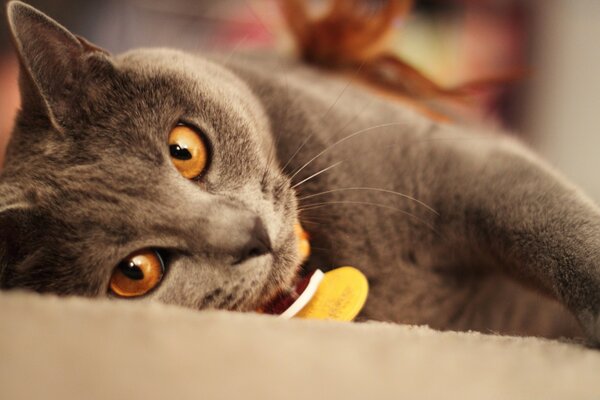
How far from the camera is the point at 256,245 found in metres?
0.85

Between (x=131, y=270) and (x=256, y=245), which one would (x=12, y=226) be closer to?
(x=131, y=270)

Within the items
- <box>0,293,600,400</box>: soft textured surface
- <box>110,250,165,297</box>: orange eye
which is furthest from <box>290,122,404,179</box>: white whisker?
<box>0,293,600,400</box>: soft textured surface

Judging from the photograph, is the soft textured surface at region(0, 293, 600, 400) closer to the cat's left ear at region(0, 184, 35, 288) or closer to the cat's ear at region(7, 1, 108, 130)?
the cat's left ear at region(0, 184, 35, 288)

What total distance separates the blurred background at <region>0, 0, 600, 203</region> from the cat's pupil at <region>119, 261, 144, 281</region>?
2.17 metres

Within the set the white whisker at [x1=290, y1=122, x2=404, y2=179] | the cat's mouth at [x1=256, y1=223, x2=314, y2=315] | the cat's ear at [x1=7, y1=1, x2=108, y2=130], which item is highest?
the white whisker at [x1=290, y1=122, x2=404, y2=179]

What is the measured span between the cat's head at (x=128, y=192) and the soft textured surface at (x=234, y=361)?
18 centimetres

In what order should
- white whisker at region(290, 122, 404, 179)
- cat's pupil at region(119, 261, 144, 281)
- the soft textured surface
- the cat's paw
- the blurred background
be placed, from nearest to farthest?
1. the soft textured surface
2. the cat's paw
3. cat's pupil at region(119, 261, 144, 281)
4. white whisker at region(290, 122, 404, 179)
5. the blurred background

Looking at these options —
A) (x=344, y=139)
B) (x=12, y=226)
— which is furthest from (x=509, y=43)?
(x=12, y=226)

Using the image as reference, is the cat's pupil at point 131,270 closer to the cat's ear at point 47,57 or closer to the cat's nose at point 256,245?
the cat's nose at point 256,245

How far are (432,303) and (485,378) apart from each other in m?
0.49

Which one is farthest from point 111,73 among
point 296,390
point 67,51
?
point 296,390

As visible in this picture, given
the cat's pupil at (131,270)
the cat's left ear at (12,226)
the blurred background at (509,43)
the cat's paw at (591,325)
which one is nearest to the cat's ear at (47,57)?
the cat's left ear at (12,226)

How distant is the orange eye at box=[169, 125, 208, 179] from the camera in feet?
3.02

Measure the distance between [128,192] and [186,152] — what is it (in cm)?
13
